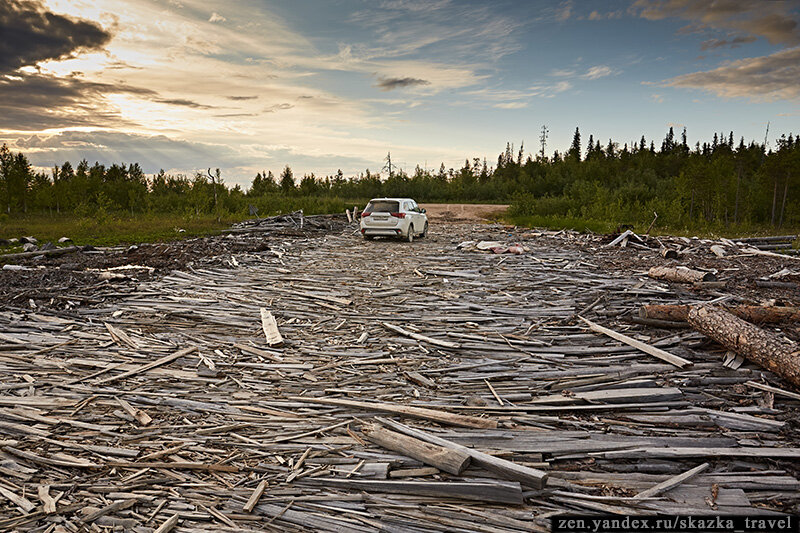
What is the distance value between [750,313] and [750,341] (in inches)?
72.5

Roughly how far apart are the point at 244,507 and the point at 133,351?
426 centimetres

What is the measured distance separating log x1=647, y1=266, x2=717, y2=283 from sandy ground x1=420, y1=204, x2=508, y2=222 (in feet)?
85.2

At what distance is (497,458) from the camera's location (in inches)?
154

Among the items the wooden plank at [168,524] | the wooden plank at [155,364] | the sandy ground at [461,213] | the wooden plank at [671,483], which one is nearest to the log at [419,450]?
the wooden plank at [671,483]

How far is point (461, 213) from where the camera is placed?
4038cm

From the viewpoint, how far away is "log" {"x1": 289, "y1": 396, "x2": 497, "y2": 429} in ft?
15.2

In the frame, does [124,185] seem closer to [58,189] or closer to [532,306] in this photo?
[58,189]

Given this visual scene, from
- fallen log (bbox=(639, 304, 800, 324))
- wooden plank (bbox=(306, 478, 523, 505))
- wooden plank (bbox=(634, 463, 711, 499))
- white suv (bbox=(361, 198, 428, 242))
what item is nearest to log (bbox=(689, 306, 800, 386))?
fallen log (bbox=(639, 304, 800, 324))

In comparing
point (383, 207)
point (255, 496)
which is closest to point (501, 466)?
point (255, 496)

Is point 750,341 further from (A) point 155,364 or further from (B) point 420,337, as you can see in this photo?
(A) point 155,364

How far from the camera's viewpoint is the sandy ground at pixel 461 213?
126 feet

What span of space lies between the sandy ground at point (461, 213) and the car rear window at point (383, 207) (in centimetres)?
1572

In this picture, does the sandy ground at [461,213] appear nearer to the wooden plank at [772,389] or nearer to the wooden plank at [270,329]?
the wooden plank at [270,329]

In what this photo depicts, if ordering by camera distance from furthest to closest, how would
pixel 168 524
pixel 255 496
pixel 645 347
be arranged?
pixel 645 347 < pixel 255 496 < pixel 168 524
